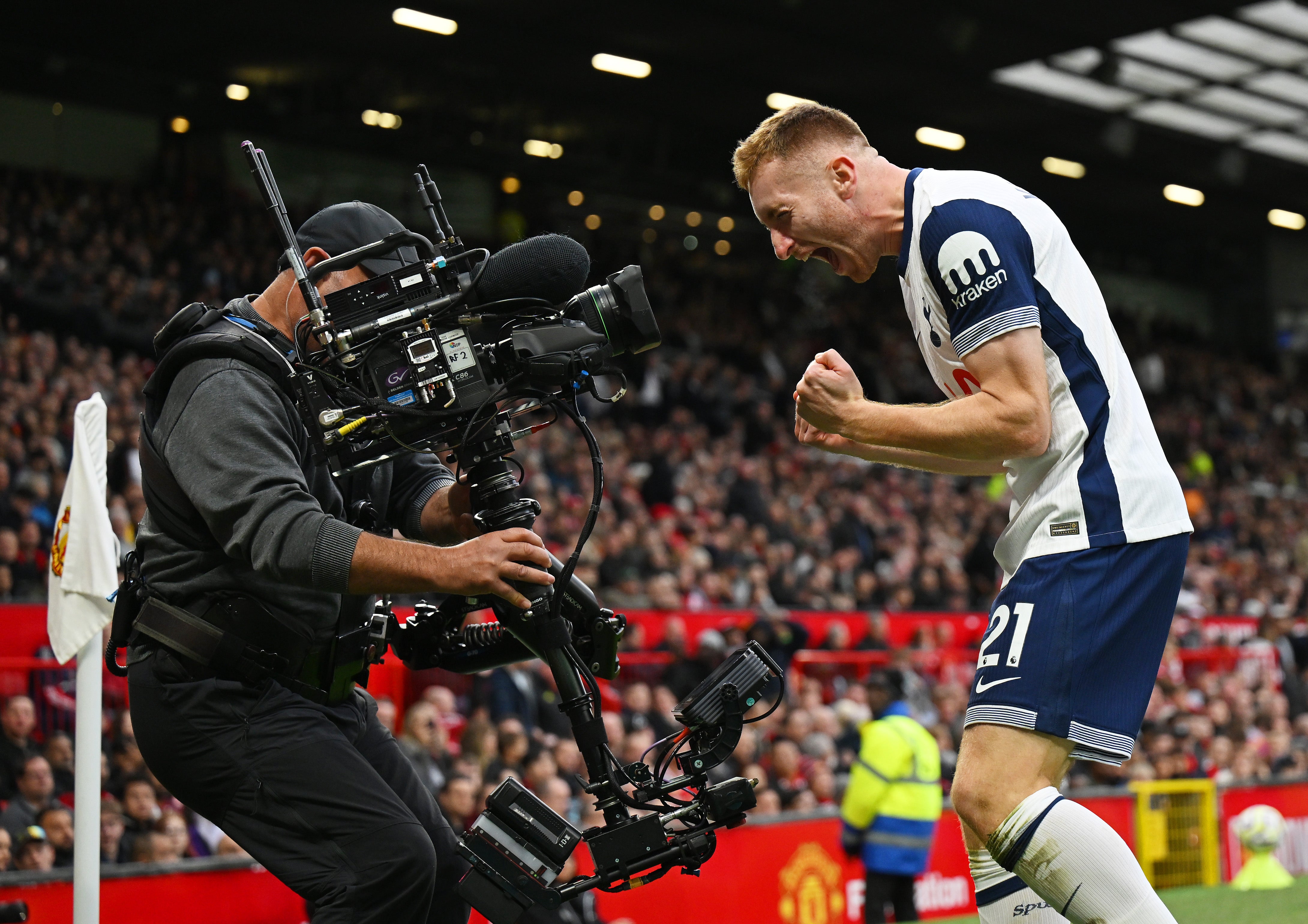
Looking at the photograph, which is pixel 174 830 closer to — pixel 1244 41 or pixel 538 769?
pixel 538 769

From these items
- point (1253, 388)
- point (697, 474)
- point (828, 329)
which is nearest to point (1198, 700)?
point (697, 474)

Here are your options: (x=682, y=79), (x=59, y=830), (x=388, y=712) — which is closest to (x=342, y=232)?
(x=59, y=830)

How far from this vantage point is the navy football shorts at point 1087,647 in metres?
2.92

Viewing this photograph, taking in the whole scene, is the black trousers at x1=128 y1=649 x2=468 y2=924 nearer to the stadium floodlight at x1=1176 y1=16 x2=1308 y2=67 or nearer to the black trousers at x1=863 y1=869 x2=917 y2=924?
the black trousers at x1=863 y1=869 x2=917 y2=924

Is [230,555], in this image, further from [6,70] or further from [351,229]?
[6,70]

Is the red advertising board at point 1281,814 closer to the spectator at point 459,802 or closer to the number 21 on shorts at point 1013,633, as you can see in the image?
the spectator at point 459,802

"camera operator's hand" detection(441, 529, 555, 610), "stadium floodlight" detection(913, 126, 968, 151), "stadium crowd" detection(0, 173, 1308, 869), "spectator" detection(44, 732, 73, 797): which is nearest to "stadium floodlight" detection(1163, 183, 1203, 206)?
"stadium crowd" detection(0, 173, 1308, 869)

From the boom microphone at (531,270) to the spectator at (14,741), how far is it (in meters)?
4.90

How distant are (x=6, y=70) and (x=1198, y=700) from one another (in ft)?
58.7

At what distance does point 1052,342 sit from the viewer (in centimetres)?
306

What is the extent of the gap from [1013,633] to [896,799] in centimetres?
543

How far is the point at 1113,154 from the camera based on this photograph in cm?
2391

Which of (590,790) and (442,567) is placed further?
(590,790)

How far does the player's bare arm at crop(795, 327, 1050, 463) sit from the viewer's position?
293 centimetres
